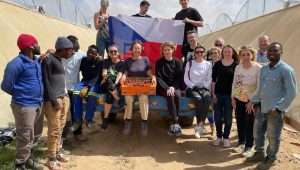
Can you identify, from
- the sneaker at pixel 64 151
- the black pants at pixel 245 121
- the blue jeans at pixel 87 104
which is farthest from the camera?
the blue jeans at pixel 87 104

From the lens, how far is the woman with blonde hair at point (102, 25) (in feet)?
29.9

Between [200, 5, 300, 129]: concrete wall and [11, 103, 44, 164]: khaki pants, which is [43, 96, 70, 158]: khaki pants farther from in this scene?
[200, 5, 300, 129]: concrete wall

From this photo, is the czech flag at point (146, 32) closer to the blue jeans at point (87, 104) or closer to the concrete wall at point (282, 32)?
the blue jeans at point (87, 104)

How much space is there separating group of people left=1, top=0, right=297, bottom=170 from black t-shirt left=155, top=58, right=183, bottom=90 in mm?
11

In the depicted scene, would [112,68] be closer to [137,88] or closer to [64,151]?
[137,88]

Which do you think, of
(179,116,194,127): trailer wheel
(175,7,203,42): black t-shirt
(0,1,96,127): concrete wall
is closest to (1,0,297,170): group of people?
(175,7,203,42): black t-shirt

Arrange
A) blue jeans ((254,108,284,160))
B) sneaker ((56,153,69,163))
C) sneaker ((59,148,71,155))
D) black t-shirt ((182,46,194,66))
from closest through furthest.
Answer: blue jeans ((254,108,284,160))
sneaker ((56,153,69,163))
sneaker ((59,148,71,155))
black t-shirt ((182,46,194,66))

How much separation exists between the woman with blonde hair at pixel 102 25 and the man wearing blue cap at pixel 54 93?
263 cm

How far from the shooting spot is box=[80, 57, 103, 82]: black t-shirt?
796 centimetres

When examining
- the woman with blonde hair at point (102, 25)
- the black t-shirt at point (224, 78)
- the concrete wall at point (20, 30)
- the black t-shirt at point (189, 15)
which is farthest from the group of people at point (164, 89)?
the concrete wall at point (20, 30)

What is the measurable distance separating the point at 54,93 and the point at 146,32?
3584mm

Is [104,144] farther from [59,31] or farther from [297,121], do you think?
[59,31]

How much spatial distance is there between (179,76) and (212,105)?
804 mm

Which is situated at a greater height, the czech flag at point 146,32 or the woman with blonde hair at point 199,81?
the czech flag at point 146,32
